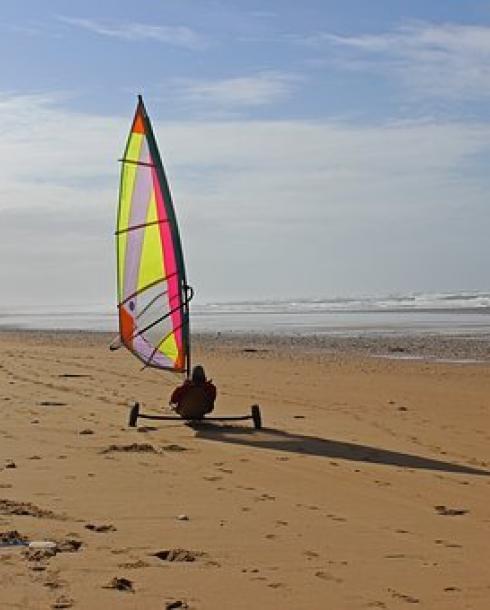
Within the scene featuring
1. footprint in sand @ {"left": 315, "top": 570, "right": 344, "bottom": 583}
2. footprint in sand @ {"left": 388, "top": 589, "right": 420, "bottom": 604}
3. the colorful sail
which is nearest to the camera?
footprint in sand @ {"left": 388, "top": 589, "right": 420, "bottom": 604}

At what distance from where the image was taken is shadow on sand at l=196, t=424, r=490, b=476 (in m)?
8.33

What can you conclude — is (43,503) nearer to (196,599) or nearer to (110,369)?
(196,599)

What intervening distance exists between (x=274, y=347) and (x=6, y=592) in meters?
21.8

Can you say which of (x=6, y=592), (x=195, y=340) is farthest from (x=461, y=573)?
(x=195, y=340)

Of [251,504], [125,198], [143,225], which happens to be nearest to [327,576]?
[251,504]

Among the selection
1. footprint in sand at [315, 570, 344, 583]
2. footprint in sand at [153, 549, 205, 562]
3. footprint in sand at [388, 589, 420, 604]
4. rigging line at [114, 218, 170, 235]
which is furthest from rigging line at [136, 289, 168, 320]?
footprint in sand at [388, 589, 420, 604]

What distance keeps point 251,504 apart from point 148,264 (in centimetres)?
559

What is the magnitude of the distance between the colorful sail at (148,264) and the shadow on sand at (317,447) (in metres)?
1.44

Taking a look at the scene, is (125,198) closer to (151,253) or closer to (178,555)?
(151,253)

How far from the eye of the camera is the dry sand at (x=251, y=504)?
15.4 feet

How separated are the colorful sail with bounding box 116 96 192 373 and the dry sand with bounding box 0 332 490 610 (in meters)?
0.96

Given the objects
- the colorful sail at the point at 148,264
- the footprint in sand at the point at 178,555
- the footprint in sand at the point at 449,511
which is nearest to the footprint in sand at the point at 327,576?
the footprint in sand at the point at 178,555

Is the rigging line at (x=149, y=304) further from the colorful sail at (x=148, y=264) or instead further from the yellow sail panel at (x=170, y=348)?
the yellow sail panel at (x=170, y=348)

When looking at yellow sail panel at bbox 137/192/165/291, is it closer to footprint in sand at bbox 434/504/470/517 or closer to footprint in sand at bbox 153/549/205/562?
footprint in sand at bbox 434/504/470/517
